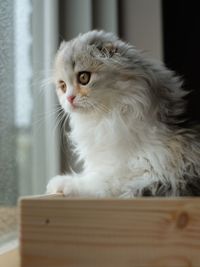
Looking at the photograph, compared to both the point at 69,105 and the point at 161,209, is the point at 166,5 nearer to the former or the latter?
the point at 69,105

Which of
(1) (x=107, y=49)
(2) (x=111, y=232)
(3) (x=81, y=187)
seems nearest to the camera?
(2) (x=111, y=232)

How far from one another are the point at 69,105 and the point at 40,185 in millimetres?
394

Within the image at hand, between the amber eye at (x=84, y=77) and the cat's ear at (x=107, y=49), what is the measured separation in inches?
2.1

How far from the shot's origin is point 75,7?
1.35 meters

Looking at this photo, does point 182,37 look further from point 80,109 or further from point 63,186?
point 63,186

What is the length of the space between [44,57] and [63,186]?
1.72 feet

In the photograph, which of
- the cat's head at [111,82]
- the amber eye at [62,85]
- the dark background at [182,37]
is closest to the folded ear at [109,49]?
the cat's head at [111,82]

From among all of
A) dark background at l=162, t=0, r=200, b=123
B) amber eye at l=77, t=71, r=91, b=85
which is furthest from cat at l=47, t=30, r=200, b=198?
dark background at l=162, t=0, r=200, b=123

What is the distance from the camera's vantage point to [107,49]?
884 mm

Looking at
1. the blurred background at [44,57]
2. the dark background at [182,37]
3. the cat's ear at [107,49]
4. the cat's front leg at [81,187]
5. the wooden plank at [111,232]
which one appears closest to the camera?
the wooden plank at [111,232]

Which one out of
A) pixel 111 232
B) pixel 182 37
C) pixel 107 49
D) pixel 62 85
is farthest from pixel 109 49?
pixel 182 37

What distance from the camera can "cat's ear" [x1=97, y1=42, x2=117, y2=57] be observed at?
88 centimetres

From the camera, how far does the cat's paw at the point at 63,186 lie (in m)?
0.77

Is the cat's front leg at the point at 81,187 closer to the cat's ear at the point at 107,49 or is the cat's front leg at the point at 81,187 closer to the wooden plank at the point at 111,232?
the wooden plank at the point at 111,232
